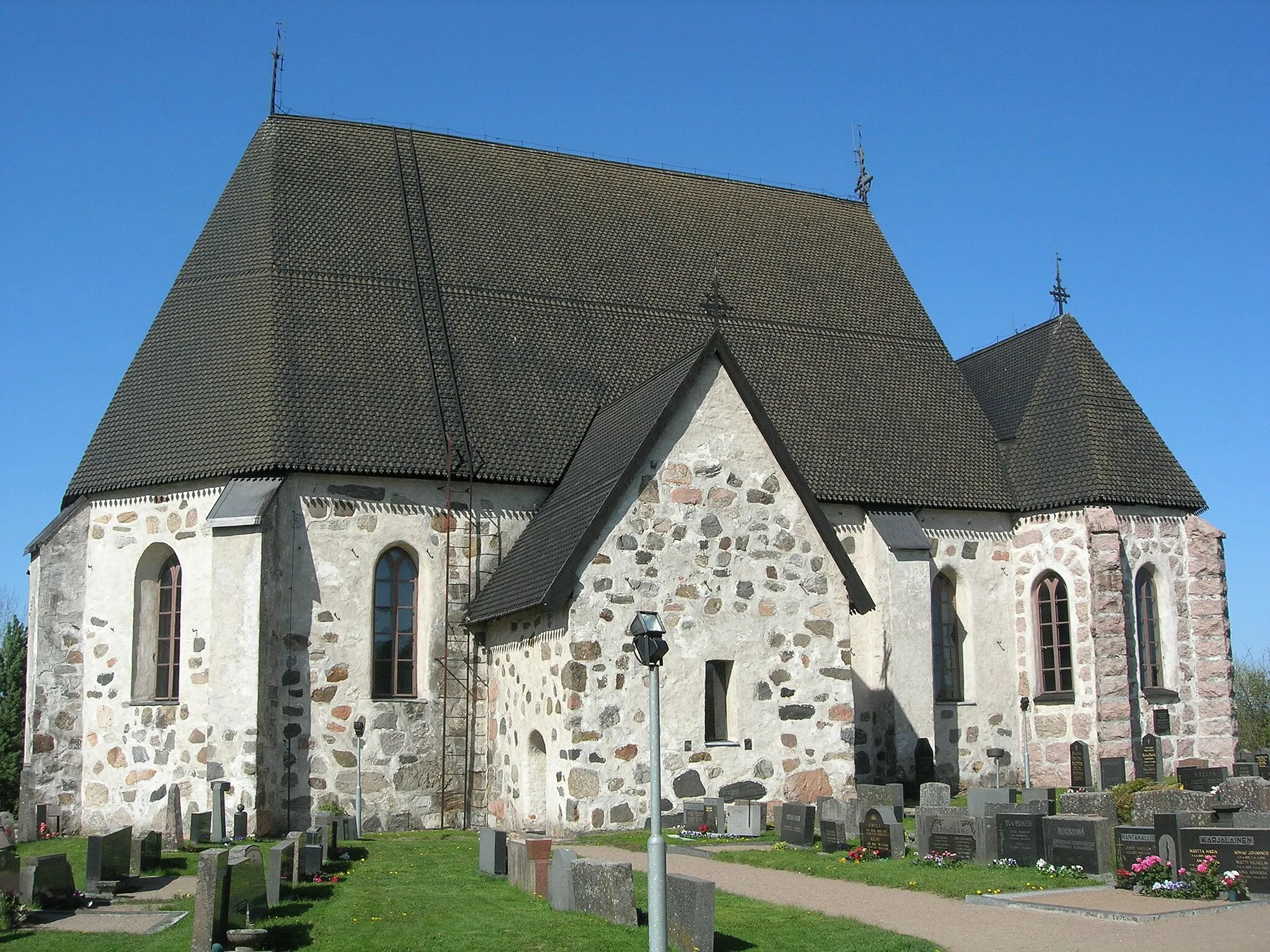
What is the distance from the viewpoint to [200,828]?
18844mm

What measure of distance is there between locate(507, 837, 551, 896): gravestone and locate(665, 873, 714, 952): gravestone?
274 cm

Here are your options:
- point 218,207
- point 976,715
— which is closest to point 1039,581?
point 976,715

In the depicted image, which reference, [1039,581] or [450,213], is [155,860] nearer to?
[450,213]

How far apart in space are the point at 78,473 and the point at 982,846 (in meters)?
16.2

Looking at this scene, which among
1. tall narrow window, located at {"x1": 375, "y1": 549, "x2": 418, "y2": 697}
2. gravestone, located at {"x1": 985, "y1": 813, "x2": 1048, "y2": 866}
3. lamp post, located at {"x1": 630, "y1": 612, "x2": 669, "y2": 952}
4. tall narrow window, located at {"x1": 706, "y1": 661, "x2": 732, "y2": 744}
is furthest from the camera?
tall narrow window, located at {"x1": 375, "y1": 549, "x2": 418, "y2": 697}

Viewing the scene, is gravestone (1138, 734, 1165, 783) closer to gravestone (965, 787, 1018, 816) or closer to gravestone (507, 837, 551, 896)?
gravestone (965, 787, 1018, 816)

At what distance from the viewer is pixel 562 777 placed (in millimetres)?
18359

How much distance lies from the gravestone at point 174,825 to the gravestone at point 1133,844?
41.0 feet

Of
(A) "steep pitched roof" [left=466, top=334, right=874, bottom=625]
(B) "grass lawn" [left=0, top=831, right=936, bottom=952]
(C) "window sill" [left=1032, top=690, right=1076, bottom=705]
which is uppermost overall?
(A) "steep pitched roof" [left=466, top=334, right=874, bottom=625]

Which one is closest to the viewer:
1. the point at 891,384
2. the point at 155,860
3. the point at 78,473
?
the point at 155,860

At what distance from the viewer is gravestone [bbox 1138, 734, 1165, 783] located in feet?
77.0

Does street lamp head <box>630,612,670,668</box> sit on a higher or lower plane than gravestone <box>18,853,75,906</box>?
higher

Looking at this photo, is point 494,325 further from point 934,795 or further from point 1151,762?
point 1151,762

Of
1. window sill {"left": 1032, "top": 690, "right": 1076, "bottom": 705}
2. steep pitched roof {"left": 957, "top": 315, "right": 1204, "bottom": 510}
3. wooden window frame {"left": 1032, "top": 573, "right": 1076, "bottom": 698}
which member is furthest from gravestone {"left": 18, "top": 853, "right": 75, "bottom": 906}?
steep pitched roof {"left": 957, "top": 315, "right": 1204, "bottom": 510}
